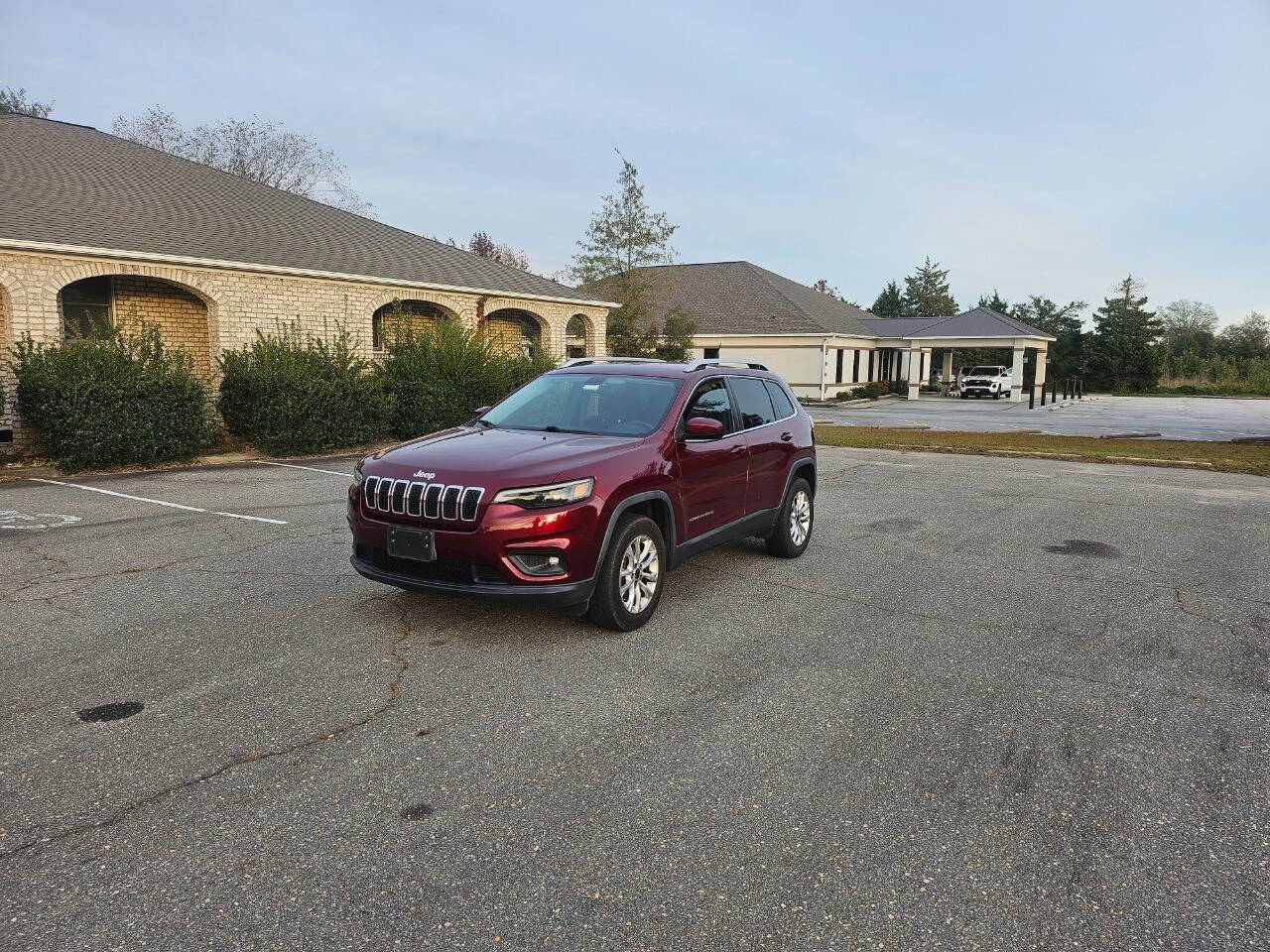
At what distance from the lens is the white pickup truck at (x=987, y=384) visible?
46969 mm

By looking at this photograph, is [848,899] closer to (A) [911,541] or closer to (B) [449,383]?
(A) [911,541]

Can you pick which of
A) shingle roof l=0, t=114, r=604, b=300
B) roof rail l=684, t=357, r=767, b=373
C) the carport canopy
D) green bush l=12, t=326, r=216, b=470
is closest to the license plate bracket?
A: roof rail l=684, t=357, r=767, b=373

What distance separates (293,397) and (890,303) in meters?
76.6

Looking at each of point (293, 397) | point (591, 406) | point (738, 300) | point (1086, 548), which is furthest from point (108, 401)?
point (738, 300)

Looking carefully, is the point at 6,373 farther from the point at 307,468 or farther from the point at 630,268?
the point at 630,268

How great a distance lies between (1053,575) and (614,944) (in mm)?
5831

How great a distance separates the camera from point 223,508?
9.85 meters

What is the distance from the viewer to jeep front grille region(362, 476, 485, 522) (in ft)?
16.3

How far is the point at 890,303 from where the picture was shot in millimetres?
83500

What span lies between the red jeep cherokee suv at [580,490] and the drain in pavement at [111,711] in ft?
4.89

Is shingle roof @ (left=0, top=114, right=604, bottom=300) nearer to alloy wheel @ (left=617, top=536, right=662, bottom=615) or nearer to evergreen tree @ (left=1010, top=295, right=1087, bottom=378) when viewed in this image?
alloy wheel @ (left=617, top=536, right=662, bottom=615)

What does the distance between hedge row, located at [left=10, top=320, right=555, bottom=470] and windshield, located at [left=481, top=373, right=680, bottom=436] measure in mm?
9175

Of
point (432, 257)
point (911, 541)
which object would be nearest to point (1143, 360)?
point (432, 257)

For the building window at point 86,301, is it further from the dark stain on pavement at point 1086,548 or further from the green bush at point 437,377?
the dark stain on pavement at point 1086,548
